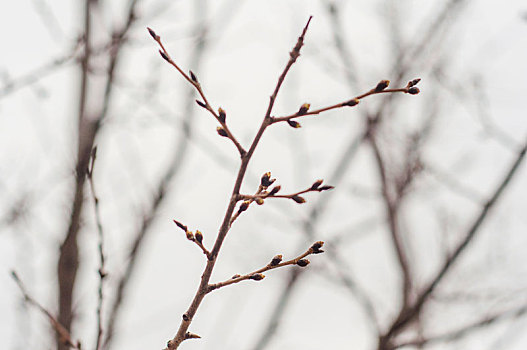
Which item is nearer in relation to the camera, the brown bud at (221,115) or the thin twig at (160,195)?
the brown bud at (221,115)

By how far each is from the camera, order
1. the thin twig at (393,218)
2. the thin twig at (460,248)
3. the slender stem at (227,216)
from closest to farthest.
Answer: the slender stem at (227,216) → the thin twig at (460,248) → the thin twig at (393,218)

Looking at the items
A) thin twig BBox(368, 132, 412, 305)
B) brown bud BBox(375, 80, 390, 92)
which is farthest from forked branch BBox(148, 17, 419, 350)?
thin twig BBox(368, 132, 412, 305)

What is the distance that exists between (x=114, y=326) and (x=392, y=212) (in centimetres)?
286

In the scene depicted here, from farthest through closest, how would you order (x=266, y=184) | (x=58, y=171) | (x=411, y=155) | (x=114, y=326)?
(x=411, y=155) → (x=58, y=171) → (x=114, y=326) → (x=266, y=184)

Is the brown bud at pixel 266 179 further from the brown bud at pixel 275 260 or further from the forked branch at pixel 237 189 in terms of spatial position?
the brown bud at pixel 275 260

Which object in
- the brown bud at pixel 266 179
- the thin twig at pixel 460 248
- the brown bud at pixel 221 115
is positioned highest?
the thin twig at pixel 460 248

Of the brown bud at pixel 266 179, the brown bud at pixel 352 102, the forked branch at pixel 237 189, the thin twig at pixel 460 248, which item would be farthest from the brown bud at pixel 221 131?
the thin twig at pixel 460 248

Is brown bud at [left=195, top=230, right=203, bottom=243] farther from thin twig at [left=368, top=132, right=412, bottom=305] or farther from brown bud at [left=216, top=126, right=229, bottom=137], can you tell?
thin twig at [left=368, top=132, right=412, bottom=305]

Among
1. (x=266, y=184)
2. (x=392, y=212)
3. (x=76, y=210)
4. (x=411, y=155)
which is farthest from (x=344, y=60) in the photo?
(x=266, y=184)

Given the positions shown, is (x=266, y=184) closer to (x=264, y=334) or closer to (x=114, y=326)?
(x=114, y=326)

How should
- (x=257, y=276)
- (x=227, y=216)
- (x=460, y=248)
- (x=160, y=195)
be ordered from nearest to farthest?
(x=227, y=216) → (x=257, y=276) → (x=460, y=248) → (x=160, y=195)

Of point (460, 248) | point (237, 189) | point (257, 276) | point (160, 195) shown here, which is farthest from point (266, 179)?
point (160, 195)

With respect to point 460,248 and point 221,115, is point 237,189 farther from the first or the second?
point 460,248

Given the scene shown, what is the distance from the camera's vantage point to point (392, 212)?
448 cm
